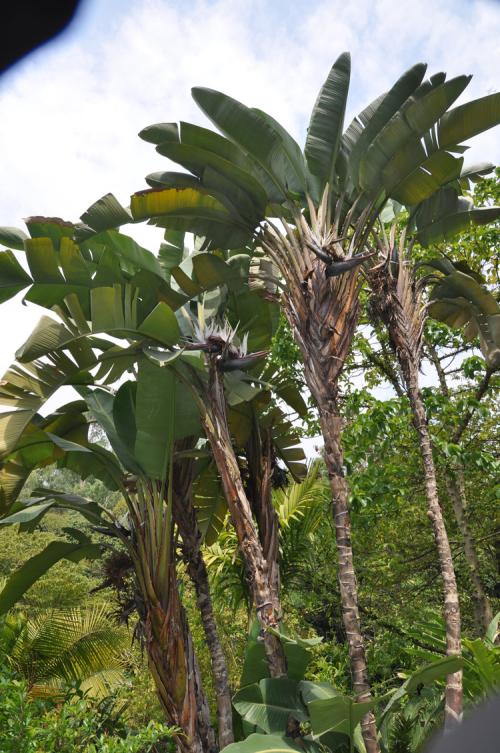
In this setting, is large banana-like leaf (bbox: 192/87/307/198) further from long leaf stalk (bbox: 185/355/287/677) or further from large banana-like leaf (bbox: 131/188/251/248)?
long leaf stalk (bbox: 185/355/287/677)

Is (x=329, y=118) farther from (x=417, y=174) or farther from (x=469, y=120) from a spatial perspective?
(x=469, y=120)

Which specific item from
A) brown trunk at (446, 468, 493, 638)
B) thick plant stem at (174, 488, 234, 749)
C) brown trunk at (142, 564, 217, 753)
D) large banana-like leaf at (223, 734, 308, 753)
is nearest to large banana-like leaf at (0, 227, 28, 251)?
thick plant stem at (174, 488, 234, 749)

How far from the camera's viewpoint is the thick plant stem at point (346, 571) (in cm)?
517

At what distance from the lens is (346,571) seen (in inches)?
213

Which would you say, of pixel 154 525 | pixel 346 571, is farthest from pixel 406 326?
pixel 154 525

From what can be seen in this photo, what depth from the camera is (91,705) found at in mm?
7133

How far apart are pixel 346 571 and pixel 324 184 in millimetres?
3580

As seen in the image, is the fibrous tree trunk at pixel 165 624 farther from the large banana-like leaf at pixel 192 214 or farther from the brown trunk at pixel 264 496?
the large banana-like leaf at pixel 192 214

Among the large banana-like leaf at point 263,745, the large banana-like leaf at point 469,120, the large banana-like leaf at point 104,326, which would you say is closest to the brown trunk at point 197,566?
the large banana-like leaf at point 263,745

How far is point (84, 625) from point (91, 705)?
251 centimetres

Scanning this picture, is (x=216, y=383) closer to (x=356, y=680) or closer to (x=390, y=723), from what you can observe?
(x=356, y=680)

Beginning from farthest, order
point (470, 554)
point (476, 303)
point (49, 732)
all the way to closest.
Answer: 1. point (470, 554)
2. point (476, 303)
3. point (49, 732)

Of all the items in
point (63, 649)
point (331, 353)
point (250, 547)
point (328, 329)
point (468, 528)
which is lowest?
point (63, 649)

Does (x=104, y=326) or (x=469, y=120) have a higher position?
(x=469, y=120)
